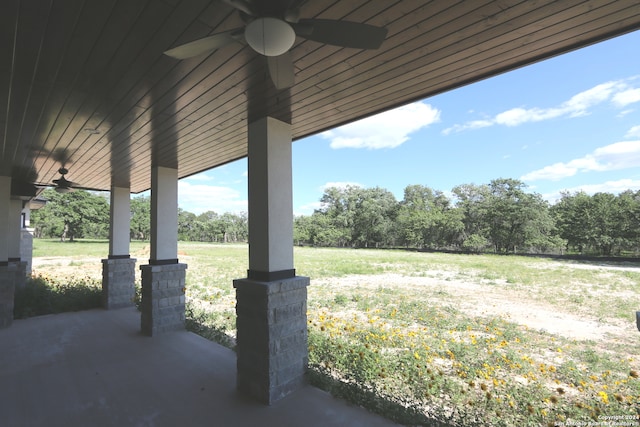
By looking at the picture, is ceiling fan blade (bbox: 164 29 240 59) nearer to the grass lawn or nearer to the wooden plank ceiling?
the wooden plank ceiling

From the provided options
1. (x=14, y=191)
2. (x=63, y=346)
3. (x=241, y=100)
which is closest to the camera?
(x=241, y=100)

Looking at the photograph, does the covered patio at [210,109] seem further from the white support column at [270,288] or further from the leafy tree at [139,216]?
the leafy tree at [139,216]

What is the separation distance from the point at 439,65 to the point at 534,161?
4672 cm

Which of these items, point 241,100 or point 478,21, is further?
point 241,100

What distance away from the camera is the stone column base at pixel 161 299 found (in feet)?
13.8

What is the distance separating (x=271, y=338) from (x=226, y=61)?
7.03 feet

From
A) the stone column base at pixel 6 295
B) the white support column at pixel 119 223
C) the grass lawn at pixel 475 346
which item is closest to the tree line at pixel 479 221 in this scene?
the grass lawn at pixel 475 346

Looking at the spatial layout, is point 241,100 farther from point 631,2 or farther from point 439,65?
point 631,2

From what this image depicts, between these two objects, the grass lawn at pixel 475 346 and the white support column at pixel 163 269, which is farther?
the white support column at pixel 163 269

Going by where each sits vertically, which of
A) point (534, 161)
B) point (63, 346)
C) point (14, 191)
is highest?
point (534, 161)

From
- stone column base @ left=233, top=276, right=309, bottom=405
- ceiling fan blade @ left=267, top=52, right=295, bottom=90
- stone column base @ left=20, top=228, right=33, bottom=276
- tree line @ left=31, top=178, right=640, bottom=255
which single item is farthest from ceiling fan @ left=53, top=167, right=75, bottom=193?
tree line @ left=31, top=178, right=640, bottom=255

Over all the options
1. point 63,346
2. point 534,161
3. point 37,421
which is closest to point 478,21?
point 37,421

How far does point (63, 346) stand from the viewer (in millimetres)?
3855

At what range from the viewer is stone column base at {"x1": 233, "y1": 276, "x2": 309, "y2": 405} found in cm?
249
